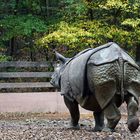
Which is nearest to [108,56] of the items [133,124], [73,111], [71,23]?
[133,124]

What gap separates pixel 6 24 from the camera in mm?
15641

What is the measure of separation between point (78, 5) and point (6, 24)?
2.27 m

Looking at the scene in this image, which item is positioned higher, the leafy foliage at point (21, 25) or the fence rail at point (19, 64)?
the leafy foliage at point (21, 25)

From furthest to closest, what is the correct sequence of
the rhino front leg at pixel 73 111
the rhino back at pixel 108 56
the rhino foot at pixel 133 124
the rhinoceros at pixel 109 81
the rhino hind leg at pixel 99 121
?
1. the rhino hind leg at pixel 99 121
2. the rhino front leg at pixel 73 111
3. the rhino back at pixel 108 56
4. the rhinoceros at pixel 109 81
5. the rhino foot at pixel 133 124

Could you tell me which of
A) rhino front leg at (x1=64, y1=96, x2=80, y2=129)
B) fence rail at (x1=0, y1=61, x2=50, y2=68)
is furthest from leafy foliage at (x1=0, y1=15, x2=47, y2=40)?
rhino front leg at (x1=64, y1=96, x2=80, y2=129)

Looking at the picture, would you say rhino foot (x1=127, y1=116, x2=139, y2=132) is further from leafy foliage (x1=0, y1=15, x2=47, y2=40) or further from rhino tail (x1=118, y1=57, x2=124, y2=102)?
leafy foliage (x1=0, y1=15, x2=47, y2=40)

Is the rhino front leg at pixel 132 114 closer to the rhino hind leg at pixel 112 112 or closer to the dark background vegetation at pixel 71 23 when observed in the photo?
the rhino hind leg at pixel 112 112

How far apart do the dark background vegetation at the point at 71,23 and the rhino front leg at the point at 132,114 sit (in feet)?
25.0

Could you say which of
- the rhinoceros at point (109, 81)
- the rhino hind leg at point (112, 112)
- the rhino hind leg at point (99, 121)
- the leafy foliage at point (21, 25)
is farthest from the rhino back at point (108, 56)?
the leafy foliage at point (21, 25)

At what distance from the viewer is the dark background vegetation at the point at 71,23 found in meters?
15.1

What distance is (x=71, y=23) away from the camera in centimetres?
1569

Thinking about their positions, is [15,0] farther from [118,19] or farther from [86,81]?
[86,81]

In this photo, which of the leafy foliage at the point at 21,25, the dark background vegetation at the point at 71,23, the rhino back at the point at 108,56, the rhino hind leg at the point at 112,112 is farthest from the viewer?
the leafy foliage at the point at 21,25

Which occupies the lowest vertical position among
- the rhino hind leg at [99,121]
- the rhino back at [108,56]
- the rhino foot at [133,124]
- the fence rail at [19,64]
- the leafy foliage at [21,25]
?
the fence rail at [19,64]
